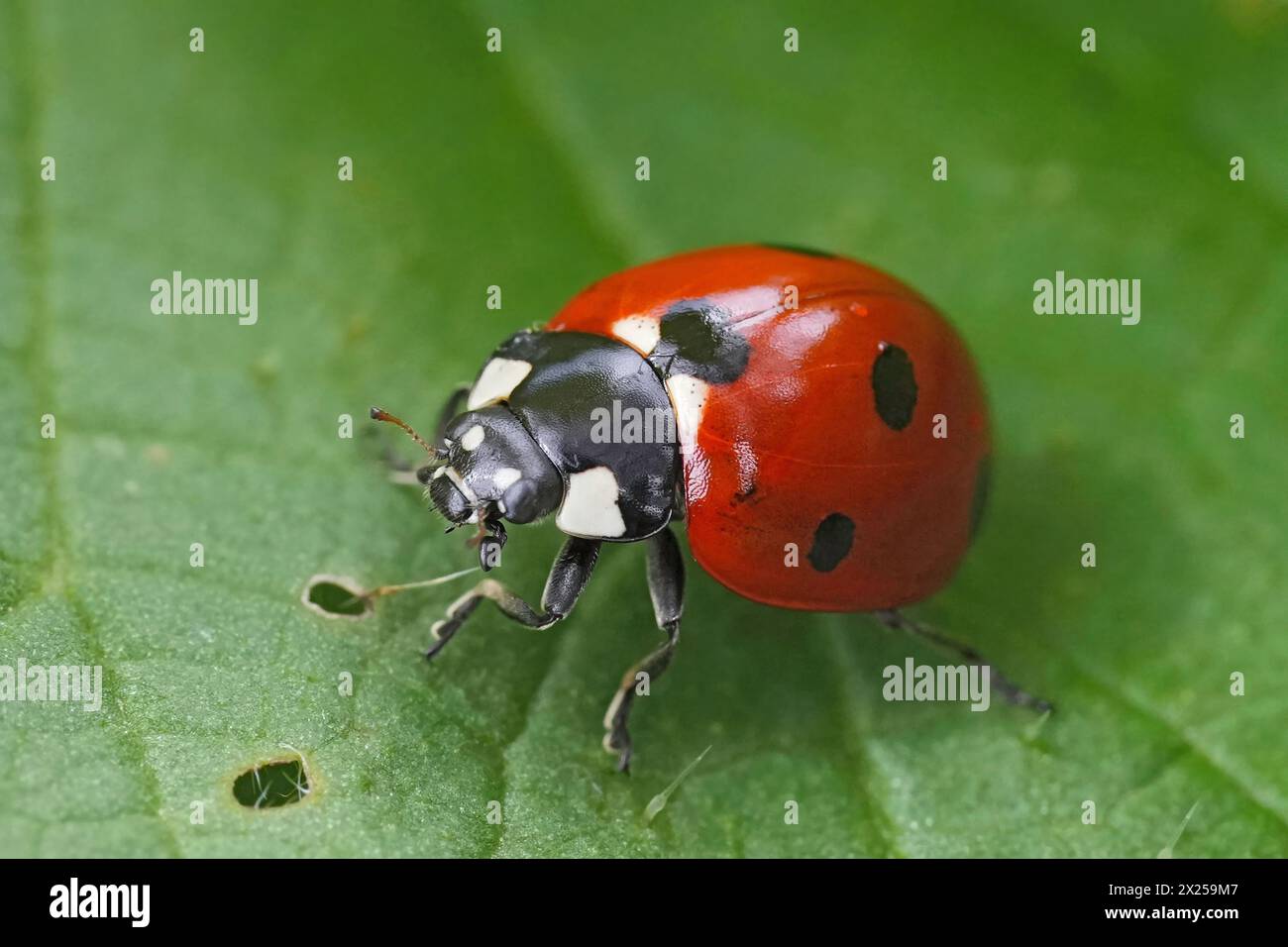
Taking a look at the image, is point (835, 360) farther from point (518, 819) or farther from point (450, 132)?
point (450, 132)

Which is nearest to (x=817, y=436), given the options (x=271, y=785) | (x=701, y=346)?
(x=701, y=346)

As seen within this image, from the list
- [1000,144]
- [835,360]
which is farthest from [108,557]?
[1000,144]

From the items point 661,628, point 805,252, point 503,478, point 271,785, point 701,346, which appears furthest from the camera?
point 805,252

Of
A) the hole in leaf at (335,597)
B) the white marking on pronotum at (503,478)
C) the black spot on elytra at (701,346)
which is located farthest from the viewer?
the hole in leaf at (335,597)

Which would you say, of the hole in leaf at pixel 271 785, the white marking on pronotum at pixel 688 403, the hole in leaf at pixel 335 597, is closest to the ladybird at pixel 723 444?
the white marking on pronotum at pixel 688 403

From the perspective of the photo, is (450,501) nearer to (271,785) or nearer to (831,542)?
(271,785)

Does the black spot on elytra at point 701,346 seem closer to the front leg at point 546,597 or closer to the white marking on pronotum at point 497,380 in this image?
the white marking on pronotum at point 497,380
